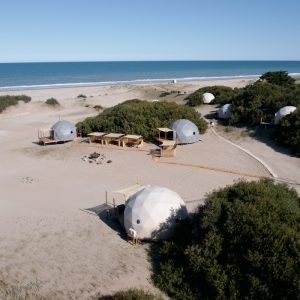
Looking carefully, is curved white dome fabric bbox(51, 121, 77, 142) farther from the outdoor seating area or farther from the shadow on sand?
the shadow on sand

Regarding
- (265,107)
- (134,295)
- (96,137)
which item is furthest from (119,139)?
(134,295)

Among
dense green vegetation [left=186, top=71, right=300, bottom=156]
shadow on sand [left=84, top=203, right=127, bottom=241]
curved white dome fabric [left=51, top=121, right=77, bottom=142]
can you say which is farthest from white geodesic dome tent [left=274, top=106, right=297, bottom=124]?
shadow on sand [left=84, top=203, right=127, bottom=241]

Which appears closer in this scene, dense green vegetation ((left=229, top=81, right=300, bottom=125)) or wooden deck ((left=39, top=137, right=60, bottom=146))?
wooden deck ((left=39, top=137, right=60, bottom=146))

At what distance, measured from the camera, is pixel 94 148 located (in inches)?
1122

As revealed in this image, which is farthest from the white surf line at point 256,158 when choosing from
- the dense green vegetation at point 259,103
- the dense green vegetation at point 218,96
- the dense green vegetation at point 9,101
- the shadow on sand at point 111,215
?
the dense green vegetation at point 9,101

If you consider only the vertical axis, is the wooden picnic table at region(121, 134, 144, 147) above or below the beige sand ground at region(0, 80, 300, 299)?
above

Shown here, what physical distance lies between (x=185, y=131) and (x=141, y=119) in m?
4.32

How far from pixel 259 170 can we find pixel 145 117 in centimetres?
1208

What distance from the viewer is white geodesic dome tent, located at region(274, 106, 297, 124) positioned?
96.5ft

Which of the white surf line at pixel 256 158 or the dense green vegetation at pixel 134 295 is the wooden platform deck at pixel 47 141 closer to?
the white surf line at pixel 256 158

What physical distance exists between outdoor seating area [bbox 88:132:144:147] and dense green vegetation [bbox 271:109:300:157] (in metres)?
10.1

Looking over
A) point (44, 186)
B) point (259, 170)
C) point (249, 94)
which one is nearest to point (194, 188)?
point (259, 170)

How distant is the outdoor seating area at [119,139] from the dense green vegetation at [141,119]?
145 cm

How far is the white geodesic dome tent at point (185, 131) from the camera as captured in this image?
28719 mm
